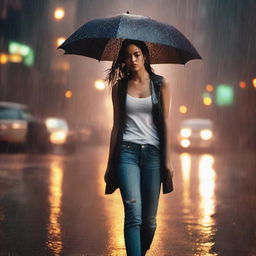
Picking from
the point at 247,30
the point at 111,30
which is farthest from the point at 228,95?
the point at 111,30

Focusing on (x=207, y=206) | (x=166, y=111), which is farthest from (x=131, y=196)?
(x=207, y=206)

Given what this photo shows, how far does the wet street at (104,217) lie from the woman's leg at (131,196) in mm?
1397

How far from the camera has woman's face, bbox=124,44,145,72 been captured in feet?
16.3

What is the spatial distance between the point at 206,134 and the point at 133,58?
2386 cm

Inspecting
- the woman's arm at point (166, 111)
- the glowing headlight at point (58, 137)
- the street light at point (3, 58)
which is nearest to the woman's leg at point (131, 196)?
the woman's arm at point (166, 111)

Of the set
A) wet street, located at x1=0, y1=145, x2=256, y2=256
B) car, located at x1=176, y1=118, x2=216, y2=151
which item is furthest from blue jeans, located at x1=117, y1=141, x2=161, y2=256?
car, located at x1=176, y1=118, x2=216, y2=151

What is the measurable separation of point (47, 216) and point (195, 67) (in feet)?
273

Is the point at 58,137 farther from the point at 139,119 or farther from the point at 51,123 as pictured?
the point at 139,119

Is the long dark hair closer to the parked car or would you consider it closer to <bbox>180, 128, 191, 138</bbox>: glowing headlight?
the parked car

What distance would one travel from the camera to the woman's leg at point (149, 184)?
485 centimetres

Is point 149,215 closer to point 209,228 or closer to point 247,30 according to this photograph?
point 209,228

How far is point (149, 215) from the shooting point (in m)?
4.87

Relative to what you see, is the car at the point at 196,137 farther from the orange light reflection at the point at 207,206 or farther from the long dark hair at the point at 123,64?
the long dark hair at the point at 123,64

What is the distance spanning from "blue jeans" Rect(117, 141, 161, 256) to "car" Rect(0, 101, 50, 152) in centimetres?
1924
